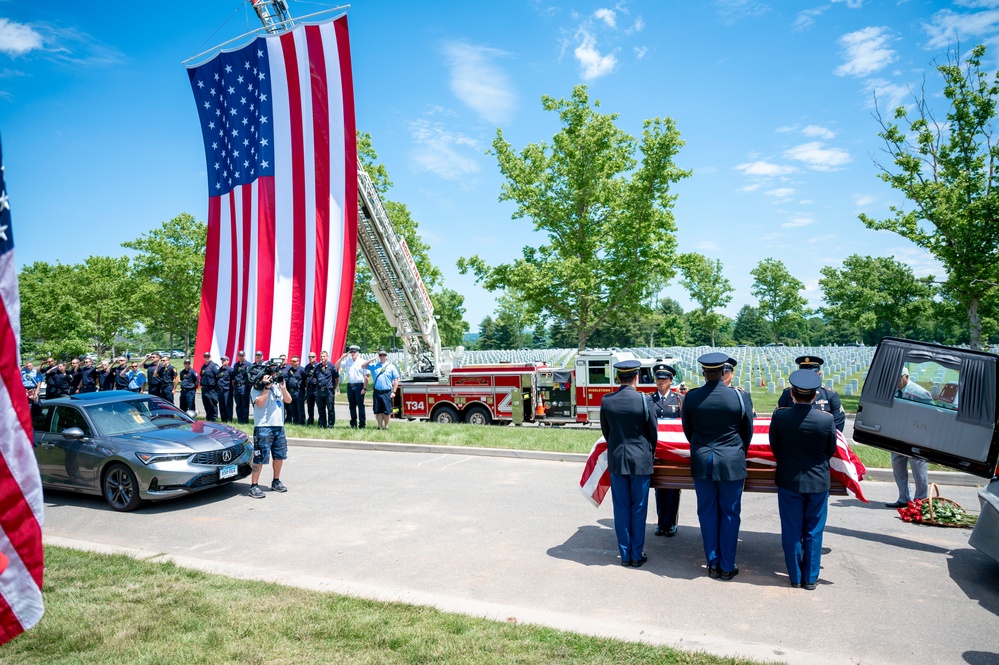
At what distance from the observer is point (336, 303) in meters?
18.0

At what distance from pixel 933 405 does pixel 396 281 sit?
1535 cm

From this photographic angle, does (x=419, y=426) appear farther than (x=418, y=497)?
A: Yes

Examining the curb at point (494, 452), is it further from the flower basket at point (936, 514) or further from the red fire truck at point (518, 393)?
the red fire truck at point (518, 393)

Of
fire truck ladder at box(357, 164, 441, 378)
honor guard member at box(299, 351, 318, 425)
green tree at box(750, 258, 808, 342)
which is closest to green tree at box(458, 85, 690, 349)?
fire truck ladder at box(357, 164, 441, 378)

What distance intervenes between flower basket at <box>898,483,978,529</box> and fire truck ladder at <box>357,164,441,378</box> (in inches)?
515

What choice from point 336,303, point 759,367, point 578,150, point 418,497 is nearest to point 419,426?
point 336,303

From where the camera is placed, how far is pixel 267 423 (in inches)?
342

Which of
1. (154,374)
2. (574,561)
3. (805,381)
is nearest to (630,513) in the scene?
(574,561)

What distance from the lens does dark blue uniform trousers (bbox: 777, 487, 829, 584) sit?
5.39 meters

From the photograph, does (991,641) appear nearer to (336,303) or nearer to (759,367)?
(336,303)

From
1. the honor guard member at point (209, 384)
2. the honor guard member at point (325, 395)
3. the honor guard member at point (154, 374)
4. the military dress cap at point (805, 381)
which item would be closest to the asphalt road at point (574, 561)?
the military dress cap at point (805, 381)

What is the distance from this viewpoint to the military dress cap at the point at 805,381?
216 inches

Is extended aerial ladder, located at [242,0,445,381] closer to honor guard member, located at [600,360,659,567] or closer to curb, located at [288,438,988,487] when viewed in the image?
curb, located at [288,438,988,487]

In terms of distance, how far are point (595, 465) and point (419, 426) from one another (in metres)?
8.90
